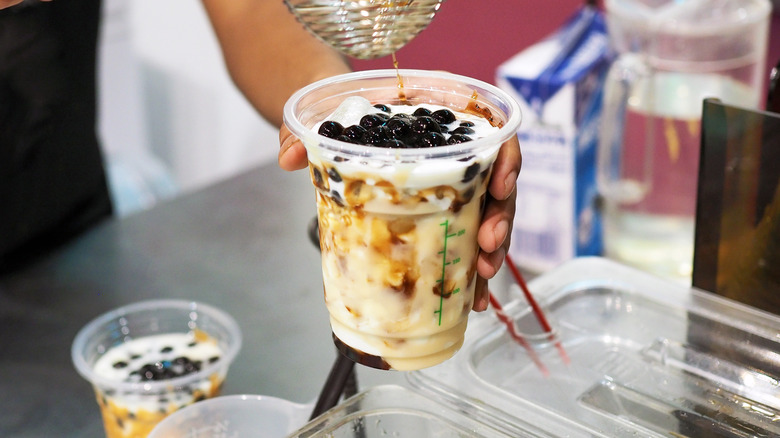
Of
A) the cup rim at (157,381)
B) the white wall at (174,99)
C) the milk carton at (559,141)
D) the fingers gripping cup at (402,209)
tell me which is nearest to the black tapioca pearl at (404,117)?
the fingers gripping cup at (402,209)

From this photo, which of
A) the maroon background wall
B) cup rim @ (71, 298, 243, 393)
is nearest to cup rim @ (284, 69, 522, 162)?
cup rim @ (71, 298, 243, 393)

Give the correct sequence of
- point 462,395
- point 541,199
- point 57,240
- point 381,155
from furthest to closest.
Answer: point 57,240, point 541,199, point 462,395, point 381,155

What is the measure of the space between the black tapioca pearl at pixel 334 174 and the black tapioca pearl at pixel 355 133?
1.2 inches

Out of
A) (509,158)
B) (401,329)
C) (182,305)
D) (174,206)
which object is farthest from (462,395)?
(174,206)

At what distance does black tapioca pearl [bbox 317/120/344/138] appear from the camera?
2.35ft

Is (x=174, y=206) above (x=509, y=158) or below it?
below

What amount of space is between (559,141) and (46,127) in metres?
1.05

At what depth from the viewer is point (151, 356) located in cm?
127

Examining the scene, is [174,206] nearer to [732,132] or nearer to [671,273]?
[671,273]

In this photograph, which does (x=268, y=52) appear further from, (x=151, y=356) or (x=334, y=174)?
(x=334, y=174)

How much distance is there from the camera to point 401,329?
30.0 inches

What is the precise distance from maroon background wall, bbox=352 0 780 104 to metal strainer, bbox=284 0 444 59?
5.18ft

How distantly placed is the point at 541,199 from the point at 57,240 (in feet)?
3.27

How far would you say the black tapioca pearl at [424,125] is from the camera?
72cm
